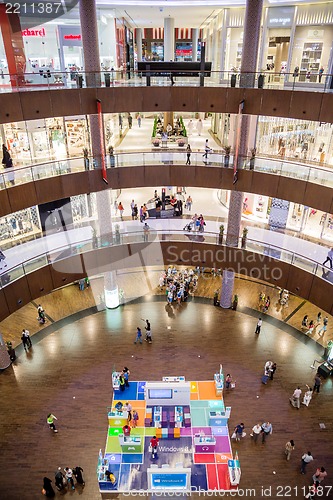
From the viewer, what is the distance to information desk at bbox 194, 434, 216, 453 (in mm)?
14688

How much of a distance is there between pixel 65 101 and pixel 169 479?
49.9ft

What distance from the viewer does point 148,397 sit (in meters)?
16.4

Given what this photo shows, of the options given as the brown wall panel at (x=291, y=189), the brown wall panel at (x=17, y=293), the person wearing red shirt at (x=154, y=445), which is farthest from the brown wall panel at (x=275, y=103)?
the person wearing red shirt at (x=154, y=445)

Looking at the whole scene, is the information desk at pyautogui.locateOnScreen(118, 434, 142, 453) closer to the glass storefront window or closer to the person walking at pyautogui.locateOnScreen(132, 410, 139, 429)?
the person walking at pyautogui.locateOnScreen(132, 410, 139, 429)

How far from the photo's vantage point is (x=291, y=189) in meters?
16.7

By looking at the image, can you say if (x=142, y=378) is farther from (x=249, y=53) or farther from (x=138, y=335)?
(x=249, y=53)

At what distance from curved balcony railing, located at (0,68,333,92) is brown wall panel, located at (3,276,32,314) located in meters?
7.52

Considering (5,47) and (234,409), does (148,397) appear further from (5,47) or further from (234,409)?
(5,47)

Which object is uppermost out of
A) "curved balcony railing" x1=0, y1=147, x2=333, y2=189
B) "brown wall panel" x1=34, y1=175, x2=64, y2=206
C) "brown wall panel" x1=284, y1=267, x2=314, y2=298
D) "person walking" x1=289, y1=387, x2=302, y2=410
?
"curved balcony railing" x1=0, y1=147, x2=333, y2=189

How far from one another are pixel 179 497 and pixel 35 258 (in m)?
10.6

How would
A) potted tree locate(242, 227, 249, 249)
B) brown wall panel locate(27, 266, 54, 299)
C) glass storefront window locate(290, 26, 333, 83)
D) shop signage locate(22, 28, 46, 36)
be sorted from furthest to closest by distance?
shop signage locate(22, 28, 46, 36)
glass storefront window locate(290, 26, 333, 83)
potted tree locate(242, 227, 249, 249)
brown wall panel locate(27, 266, 54, 299)

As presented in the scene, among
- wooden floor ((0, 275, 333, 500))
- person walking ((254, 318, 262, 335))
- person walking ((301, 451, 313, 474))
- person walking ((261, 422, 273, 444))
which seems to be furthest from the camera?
person walking ((254, 318, 262, 335))

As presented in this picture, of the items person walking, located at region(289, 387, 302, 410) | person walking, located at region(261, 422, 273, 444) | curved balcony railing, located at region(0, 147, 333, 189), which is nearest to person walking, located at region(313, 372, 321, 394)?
person walking, located at region(289, 387, 302, 410)

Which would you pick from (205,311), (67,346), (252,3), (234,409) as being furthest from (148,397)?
(252,3)
